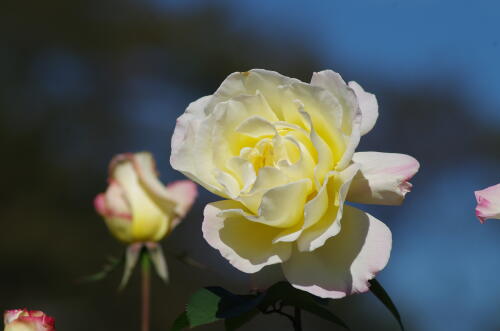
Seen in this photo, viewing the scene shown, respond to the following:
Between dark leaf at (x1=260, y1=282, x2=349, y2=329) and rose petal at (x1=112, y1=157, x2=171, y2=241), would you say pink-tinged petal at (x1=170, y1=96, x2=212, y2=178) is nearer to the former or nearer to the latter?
dark leaf at (x1=260, y1=282, x2=349, y2=329)

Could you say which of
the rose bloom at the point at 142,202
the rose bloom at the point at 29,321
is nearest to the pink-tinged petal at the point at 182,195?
the rose bloom at the point at 142,202

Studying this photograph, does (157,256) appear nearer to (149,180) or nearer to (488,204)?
(149,180)

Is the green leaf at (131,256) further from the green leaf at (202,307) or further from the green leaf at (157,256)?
the green leaf at (202,307)

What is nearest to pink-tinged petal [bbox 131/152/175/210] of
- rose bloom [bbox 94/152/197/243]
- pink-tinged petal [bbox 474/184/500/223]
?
rose bloom [bbox 94/152/197/243]

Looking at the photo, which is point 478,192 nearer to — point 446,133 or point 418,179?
point 418,179

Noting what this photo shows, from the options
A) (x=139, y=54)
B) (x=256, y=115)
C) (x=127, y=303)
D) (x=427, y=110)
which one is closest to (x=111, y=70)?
(x=139, y=54)

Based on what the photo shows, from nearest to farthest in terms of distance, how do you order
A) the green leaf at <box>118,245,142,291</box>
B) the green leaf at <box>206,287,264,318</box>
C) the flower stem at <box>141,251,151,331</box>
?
1. the green leaf at <box>206,287,264,318</box>
2. the flower stem at <box>141,251,151,331</box>
3. the green leaf at <box>118,245,142,291</box>

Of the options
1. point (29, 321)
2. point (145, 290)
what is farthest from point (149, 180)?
point (29, 321)
